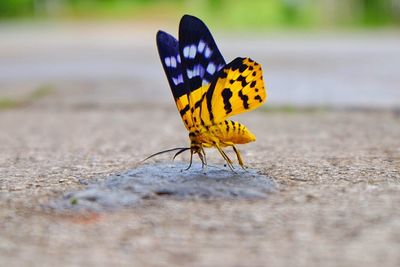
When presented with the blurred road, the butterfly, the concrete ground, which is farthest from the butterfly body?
the blurred road

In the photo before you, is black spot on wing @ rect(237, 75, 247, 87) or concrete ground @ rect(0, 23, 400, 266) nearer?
concrete ground @ rect(0, 23, 400, 266)

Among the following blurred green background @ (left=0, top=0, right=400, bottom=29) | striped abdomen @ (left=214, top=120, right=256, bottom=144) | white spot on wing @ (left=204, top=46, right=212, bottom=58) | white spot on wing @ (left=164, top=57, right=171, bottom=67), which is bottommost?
blurred green background @ (left=0, top=0, right=400, bottom=29)

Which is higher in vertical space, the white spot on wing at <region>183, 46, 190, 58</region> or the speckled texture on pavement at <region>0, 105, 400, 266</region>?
the white spot on wing at <region>183, 46, 190, 58</region>

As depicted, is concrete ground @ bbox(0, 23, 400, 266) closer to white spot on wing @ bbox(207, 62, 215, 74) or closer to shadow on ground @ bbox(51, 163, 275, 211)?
shadow on ground @ bbox(51, 163, 275, 211)

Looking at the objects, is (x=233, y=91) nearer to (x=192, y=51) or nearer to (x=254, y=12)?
(x=192, y=51)

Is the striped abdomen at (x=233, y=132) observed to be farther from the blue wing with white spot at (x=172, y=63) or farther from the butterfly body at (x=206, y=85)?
the blue wing with white spot at (x=172, y=63)

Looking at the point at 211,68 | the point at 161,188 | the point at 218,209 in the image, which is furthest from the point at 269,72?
the point at 218,209

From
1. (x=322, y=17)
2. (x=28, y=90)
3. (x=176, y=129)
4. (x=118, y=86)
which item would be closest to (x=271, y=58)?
(x=118, y=86)
